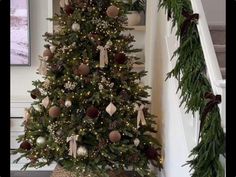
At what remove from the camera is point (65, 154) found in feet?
10.3

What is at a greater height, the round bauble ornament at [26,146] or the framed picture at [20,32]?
the framed picture at [20,32]

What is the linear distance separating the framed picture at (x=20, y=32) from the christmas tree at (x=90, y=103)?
4.57ft

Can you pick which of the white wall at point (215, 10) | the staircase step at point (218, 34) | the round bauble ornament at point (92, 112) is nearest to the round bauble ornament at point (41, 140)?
the round bauble ornament at point (92, 112)

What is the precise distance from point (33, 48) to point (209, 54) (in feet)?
9.91

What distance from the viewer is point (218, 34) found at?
3494mm

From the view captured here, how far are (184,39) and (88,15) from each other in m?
1.11

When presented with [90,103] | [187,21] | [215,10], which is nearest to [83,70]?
[90,103]

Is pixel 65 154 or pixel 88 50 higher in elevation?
pixel 88 50

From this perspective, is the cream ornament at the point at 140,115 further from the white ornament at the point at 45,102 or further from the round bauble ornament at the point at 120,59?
the white ornament at the point at 45,102

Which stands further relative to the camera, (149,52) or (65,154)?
(149,52)

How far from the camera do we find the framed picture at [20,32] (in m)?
4.55
